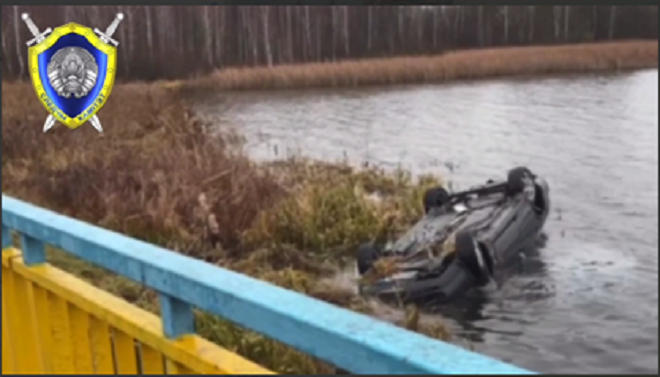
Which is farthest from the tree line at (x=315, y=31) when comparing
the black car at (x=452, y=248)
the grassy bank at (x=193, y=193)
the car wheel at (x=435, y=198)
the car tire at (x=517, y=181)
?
the car tire at (x=517, y=181)

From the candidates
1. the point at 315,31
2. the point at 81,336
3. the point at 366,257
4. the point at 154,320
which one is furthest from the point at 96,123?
the point at 315,31

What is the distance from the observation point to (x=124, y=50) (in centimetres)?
498

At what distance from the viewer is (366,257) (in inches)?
270

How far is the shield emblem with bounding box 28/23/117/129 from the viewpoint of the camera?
1.75 metres

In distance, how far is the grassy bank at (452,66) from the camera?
12194 millimetres

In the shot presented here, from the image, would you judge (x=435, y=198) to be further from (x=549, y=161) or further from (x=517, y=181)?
(x=549, y=161)

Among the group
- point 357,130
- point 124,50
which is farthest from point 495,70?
point 124,50

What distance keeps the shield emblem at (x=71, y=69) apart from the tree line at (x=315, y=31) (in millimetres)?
1481

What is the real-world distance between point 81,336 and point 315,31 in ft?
39.7

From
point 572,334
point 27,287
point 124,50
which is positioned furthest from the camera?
point 572,334

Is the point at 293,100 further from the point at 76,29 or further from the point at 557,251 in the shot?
the point at 76,29

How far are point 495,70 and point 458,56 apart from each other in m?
2.39

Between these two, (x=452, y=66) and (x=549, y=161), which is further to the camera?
(x=452, y=66)

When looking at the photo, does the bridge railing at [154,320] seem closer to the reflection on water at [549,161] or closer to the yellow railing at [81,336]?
the yellow railing at [81,336]
